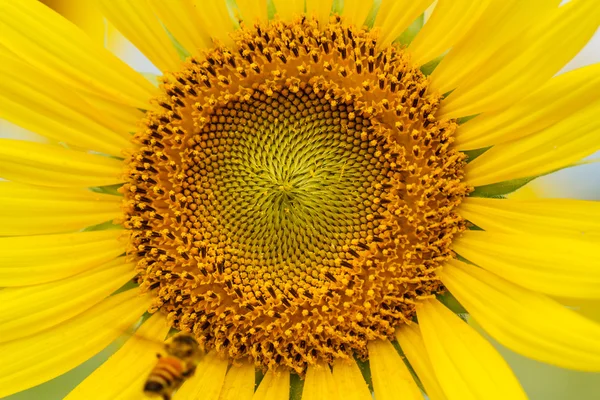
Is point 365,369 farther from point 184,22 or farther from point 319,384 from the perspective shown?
point 184,22

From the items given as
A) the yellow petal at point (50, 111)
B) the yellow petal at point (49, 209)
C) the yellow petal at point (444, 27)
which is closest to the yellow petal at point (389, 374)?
the yellow petal at point (444, 27)

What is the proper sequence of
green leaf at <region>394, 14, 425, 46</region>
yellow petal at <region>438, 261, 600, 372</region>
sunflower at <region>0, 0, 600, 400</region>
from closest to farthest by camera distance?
yellow petal at <region>438, 261, 600, 372</region> → sunflower at <region>0, 0, 600, 400</region> → green leaf at <region>394, 14, 425, 46</region>

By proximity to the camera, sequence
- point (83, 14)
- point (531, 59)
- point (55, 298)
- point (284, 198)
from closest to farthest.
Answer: point (531, 59), point (284, 198), point (55, 298), point (83, 14)

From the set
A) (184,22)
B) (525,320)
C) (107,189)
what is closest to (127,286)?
(107,189)

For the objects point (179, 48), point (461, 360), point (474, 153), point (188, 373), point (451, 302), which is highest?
point (179, 48)

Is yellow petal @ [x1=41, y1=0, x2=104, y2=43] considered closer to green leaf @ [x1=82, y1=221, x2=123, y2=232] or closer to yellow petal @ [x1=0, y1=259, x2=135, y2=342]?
green leaf @ [x1=82, y1=221, x2=123, y2=232]

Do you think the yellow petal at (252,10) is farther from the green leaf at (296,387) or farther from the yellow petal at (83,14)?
the green leaf at (296,387)

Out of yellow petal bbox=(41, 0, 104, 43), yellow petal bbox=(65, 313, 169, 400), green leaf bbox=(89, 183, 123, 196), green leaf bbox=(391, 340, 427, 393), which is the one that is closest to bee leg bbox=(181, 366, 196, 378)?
yellow petal bbox=(65, 313, 169, 400)
